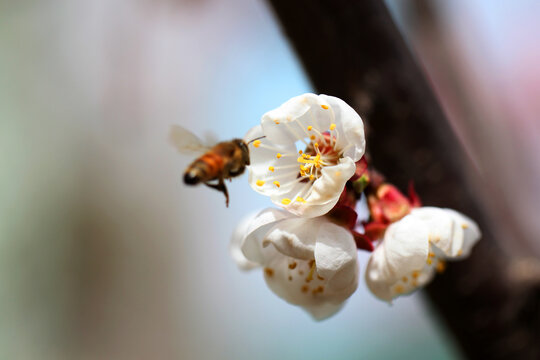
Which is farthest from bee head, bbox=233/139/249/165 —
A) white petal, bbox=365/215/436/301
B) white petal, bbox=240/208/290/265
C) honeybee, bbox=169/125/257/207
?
white petal, bbox=365/215/436/301

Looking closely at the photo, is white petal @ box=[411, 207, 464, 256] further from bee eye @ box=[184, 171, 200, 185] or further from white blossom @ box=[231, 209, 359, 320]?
bee eye @ box=[184, 171, 200, 185]

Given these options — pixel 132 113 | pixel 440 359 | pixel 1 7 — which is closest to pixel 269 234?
pixel 132 113

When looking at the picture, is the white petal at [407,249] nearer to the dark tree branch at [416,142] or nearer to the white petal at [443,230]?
the white petal at [443,230]

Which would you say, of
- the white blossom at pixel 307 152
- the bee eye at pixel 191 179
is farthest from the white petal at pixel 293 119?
the bee eye at pixel 191 179

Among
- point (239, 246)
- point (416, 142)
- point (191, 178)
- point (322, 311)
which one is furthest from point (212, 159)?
point (416, 142)

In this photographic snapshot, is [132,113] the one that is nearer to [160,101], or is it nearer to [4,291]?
[160,101]

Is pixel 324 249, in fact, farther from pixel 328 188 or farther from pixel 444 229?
pixel 444 229
